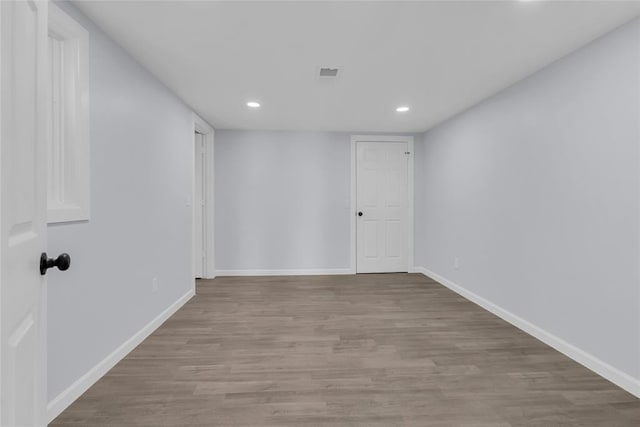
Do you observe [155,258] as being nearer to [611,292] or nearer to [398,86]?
[398,86]

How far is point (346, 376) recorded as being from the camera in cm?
212

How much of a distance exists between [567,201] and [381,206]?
9.60ft

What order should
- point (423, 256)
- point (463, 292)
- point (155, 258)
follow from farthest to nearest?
point (423, 256)
point (463, 292)
point (155, 258)

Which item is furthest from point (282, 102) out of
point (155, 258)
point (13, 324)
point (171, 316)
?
point (13, 324)

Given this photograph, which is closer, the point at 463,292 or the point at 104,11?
the point at 104,11

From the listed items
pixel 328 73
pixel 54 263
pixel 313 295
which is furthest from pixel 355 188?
pixel 54 263

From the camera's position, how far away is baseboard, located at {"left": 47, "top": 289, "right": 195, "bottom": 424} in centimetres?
172

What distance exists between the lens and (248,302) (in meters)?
3.72

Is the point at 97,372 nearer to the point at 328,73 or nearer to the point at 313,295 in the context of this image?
the point at 313,295

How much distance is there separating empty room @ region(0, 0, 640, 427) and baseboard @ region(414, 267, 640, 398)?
1 cm

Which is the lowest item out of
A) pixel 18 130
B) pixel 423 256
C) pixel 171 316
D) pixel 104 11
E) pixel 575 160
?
pixel 171 316

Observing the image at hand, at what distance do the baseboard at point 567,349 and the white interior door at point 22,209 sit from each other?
117 inches

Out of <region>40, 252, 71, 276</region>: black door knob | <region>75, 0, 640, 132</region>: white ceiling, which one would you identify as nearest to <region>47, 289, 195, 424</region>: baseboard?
<region>40, 252, 71, 276</region>: black door knob

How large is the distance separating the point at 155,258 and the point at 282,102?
82.0 inches
